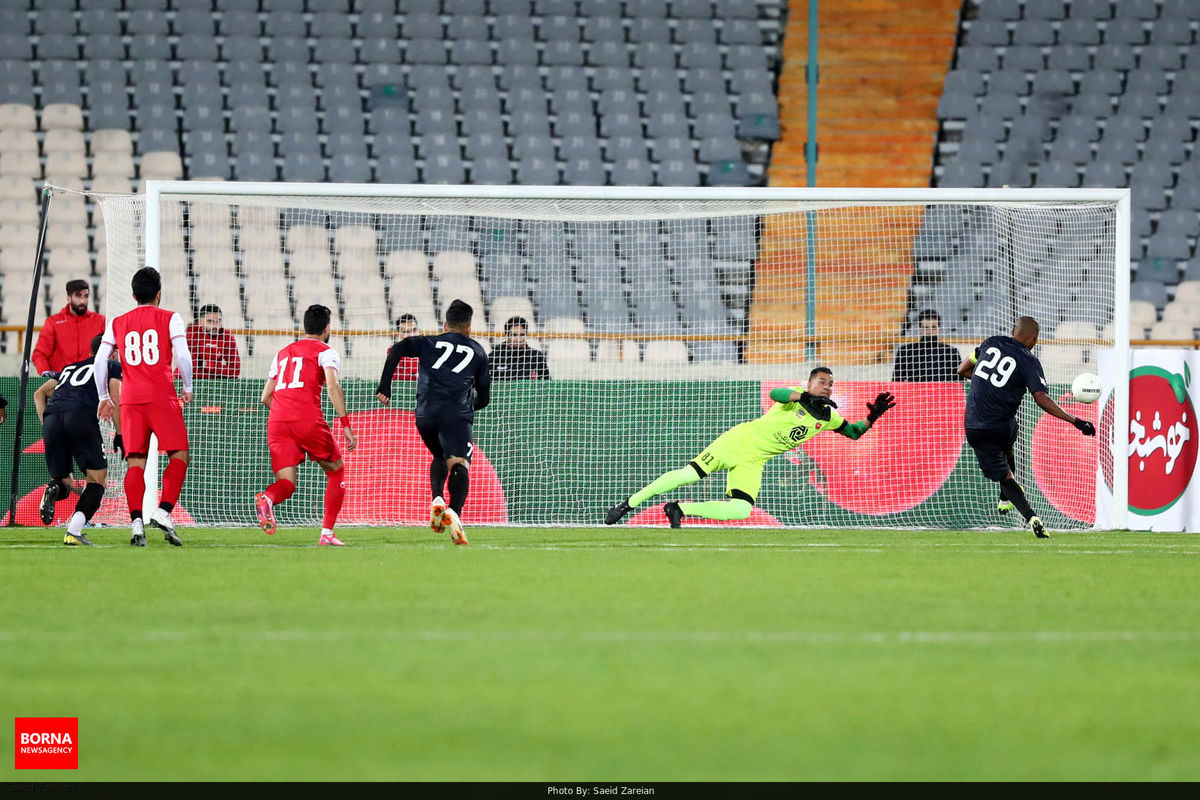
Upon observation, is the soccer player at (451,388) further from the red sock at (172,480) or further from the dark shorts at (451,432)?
the red sock at (172,480)

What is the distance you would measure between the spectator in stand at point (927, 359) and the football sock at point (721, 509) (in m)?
2.30

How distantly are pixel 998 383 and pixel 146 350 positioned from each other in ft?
21.1

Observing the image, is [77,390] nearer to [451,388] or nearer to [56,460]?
[56,460]

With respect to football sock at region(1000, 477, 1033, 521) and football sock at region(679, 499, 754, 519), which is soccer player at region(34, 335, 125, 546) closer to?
football sock at region(679, 499, 754, 519)

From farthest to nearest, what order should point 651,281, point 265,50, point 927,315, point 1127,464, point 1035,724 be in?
1. point 265,50
2. point 651,281
3. point 927,315
4. point 1127,464
5. point 1035,724

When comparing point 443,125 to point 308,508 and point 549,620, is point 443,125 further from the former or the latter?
point 549,620

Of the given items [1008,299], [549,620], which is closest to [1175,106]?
[1008,299]

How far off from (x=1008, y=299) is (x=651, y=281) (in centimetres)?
346

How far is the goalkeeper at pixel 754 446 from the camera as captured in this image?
11742 millimetres

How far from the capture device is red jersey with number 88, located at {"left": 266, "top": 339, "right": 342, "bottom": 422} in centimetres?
973

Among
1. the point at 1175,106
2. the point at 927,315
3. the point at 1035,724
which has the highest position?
the point at 1175,106

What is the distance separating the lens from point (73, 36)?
20.8 metres

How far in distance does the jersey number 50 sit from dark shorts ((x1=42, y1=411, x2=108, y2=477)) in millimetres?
2118

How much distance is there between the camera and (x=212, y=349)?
12.7m
